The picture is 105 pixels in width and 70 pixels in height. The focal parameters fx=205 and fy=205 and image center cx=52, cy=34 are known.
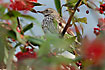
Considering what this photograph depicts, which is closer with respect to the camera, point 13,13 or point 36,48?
point 13,13

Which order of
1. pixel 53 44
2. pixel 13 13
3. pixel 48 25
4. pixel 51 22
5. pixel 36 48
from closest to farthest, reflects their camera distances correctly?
pixel 53 44 < pixel 13 13 < pixel 36 48 < pixel 48 25 < pixel 51 22

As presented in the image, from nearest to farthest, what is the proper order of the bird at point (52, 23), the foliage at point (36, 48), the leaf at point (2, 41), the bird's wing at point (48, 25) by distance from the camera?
the foliage at point (36, 48) → the leaf at point (2, 41) → the bird at point (52, 23) → the bird's wing at point (48, 25)

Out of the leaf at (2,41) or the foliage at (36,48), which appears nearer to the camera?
the foliage at (36,48)

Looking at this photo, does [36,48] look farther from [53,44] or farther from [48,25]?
[48,25]

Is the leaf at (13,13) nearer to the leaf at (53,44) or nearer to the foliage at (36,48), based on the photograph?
the foliage at (36,48)

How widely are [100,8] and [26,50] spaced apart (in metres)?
0.78

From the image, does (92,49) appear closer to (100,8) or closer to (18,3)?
(18,3)

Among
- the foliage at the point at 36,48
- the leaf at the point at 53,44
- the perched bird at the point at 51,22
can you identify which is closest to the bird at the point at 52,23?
the perched bird at the point at 51,22

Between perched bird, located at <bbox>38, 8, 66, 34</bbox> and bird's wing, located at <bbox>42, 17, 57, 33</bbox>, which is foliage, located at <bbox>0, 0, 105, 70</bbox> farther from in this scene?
bird's wing, located at <bbox>42, 17, 57, 33</bbox>

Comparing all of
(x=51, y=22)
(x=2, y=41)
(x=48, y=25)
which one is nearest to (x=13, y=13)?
(x=2, y=41)

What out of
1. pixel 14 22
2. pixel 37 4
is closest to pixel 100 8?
pixel 37 4

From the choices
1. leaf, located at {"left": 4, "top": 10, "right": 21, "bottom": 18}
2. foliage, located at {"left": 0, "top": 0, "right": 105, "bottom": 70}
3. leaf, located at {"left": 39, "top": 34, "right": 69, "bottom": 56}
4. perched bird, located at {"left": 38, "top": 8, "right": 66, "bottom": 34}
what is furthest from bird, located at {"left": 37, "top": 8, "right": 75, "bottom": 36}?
leaf, located at {"left": 39, "top": 34, "right": 69, "bottom": 56}

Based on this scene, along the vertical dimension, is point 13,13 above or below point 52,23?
above

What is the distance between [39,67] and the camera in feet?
1.77
